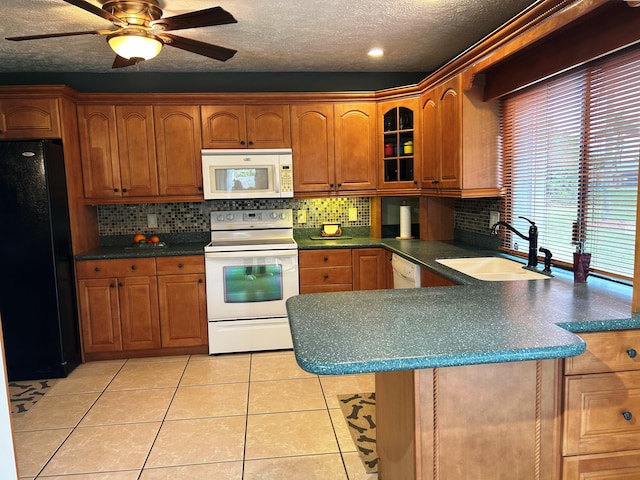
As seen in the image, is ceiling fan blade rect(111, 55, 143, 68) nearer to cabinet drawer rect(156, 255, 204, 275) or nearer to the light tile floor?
cabinet drawer rect(156, 255, 204, 275)

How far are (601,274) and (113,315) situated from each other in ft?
11.2

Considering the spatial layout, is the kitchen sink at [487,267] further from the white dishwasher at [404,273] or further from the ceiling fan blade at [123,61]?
the ceiling fan blade at [123,61]

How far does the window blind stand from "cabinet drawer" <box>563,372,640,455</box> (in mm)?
751

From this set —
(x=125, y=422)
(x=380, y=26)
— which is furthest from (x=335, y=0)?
(x=125, y=422)

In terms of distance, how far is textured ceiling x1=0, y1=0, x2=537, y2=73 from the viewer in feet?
8.70

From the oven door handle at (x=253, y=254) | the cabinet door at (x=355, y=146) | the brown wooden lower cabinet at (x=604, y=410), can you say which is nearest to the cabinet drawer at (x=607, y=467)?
the brown wooden lower cabinet at (x=604, y=410)

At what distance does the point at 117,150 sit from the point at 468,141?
2791mm

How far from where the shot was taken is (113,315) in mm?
3713

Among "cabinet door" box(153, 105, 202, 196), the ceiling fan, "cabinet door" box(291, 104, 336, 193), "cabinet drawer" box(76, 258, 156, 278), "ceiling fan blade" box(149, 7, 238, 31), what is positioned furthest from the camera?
"cabinet door" box(291, 104, 336, 193)

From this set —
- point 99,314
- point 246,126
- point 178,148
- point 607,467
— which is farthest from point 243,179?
point 607,467

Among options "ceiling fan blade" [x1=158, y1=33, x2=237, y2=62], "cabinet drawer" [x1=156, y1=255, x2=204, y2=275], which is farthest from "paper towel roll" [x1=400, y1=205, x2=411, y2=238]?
"ceiling fan blade" [x1=158, y1=33, x2=237, y2=62]

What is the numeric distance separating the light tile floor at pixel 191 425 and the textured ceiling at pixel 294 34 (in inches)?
94.0

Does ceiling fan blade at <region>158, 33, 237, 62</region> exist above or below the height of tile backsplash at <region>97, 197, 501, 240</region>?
above

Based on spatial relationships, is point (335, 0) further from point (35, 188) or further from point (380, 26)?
point (35, 188)
